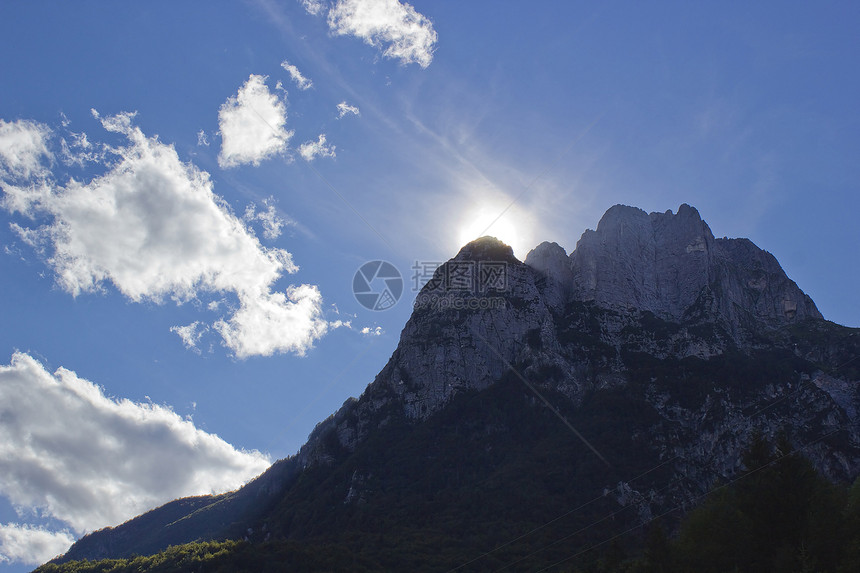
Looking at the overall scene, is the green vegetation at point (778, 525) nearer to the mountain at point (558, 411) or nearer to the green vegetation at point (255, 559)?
the mountain at point (558, 411)

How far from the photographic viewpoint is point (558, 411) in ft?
437

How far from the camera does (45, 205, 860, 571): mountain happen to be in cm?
10556

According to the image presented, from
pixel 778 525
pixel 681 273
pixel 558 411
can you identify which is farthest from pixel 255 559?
pixel 681 273

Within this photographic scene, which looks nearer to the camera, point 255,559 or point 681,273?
point 255,559

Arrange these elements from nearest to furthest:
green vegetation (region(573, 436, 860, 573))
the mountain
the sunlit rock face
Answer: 1. green vegetation (region(573, 436, 860, 573))
2. the mountain
3. the sunlit rock face

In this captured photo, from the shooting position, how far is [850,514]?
47.0 meters

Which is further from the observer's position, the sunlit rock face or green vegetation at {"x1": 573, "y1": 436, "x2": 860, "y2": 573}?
the sunlit rock face

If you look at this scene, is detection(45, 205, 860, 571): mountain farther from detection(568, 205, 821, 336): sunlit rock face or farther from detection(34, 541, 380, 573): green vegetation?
detection(34, 541, 380, 573): green vegetation

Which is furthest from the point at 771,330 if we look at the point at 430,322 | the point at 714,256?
the point at 430,322

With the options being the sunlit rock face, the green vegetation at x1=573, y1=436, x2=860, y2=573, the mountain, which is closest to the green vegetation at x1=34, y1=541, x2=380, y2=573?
the mountain

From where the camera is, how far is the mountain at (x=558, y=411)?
105562mm

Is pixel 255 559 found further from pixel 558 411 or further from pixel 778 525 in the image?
pixel 778 525

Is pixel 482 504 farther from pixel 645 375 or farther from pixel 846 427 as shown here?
pixel 846 427

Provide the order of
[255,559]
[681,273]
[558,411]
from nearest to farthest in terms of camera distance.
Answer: [255,559], [558,411], [681,273]
